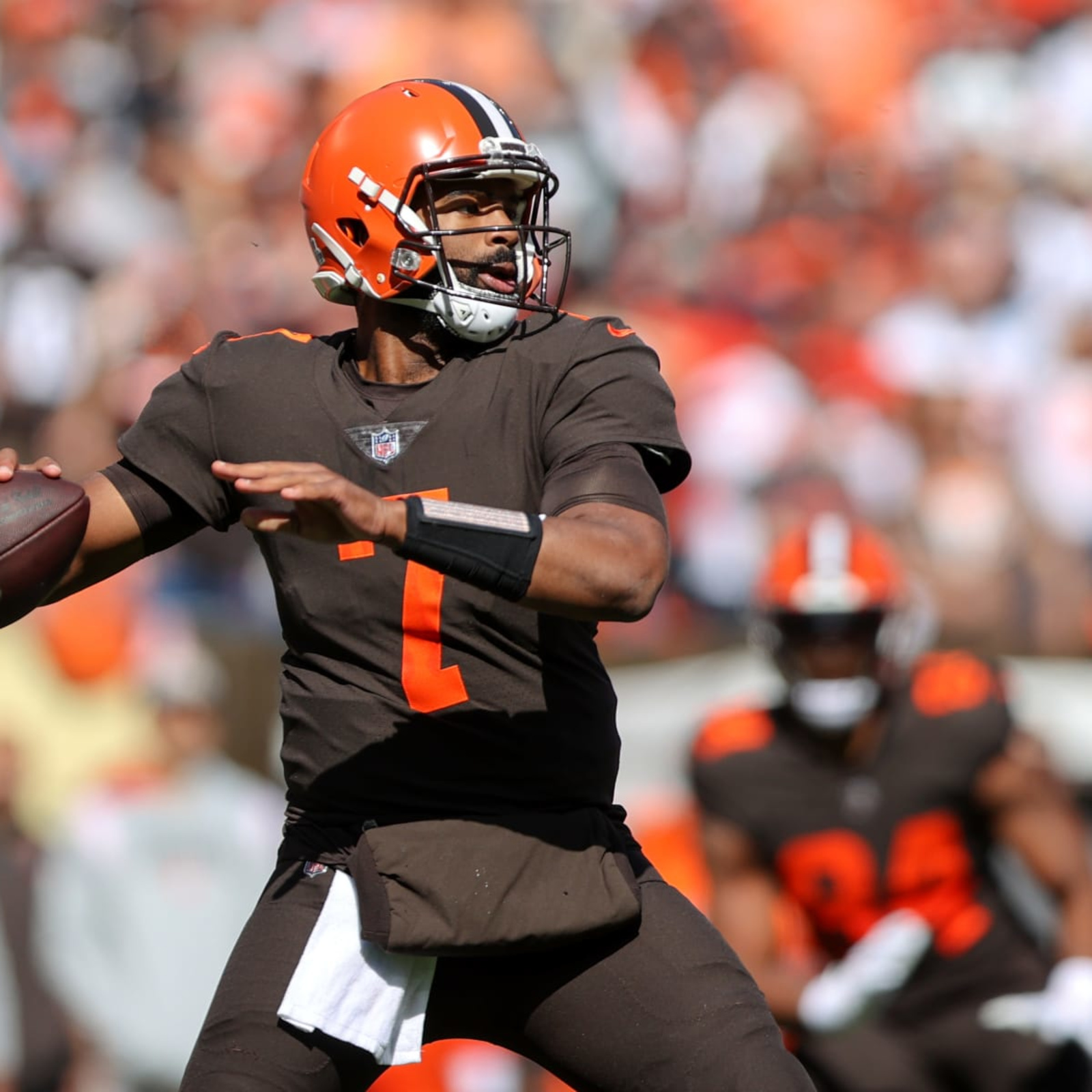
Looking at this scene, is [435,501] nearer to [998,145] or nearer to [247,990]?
[247,990]

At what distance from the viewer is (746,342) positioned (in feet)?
25.9

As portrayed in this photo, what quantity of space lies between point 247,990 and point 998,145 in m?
7.15

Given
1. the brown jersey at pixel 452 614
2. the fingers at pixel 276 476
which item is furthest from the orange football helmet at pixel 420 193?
the fingers at pixel 276 476

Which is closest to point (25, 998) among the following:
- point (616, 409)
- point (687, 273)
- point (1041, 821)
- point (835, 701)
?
point (835, 701)

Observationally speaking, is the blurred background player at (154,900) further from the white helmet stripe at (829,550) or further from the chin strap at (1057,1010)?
the chin strap at (1057,1010)

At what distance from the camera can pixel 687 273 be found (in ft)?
27.3

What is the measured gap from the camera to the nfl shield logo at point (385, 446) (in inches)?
105

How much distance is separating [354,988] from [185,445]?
84cm

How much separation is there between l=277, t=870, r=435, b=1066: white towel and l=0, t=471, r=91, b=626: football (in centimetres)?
59

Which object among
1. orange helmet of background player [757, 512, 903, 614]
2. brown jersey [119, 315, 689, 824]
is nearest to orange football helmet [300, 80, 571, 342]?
brown jersey [119, 315, 689, 824]

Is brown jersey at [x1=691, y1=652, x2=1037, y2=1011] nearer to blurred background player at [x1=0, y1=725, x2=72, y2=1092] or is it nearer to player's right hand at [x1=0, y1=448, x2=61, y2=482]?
blurred background player at [x1=0, y1=725, x2=72, y2=1092]

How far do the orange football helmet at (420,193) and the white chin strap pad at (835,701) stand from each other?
6.63 ft

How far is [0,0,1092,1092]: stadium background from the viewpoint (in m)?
6.17

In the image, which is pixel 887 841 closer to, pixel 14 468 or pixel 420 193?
pixel 420 193
